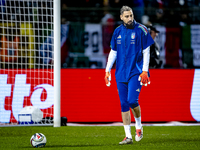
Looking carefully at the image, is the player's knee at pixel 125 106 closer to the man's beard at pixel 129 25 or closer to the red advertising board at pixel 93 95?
the man's beard at pixel 129 25

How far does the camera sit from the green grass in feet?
17.0

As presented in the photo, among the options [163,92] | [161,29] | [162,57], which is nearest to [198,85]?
[163,92]

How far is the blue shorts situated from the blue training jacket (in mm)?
73

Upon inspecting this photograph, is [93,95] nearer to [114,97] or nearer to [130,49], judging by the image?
[114,97]

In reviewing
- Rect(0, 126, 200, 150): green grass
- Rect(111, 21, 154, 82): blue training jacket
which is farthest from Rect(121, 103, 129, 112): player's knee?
Rect(0, 126, 200, 150): green grass

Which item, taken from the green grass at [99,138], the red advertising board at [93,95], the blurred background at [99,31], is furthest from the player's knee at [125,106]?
the blurred background at [99,31]

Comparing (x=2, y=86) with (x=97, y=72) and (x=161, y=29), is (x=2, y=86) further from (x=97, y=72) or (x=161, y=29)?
(x=161, y=29)

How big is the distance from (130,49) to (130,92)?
0.60 m

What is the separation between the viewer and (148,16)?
1189 centimetres

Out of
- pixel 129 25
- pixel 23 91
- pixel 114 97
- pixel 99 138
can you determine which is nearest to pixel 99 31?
pixel 114 97

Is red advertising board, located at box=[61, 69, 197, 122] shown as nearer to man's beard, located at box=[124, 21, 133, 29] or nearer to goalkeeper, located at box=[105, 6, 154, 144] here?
goalkeeper, located at box=[105, 6, 154, 144]

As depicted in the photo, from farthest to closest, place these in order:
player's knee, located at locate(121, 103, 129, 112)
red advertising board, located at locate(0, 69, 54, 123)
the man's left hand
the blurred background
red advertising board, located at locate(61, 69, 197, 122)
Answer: the blurred background
red advertising board, located at locate(61, 69, 197, 122)
red advertising board, located at locate(0, 69, 54, 123)
player's knee, located at locate(121, 103, 129, 112)
the man's left hand

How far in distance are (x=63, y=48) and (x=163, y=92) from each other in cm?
330

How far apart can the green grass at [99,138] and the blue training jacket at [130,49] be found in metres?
1.00
